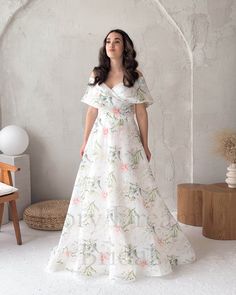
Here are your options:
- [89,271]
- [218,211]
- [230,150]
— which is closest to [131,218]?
[89,271]

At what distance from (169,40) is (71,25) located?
1039 mm

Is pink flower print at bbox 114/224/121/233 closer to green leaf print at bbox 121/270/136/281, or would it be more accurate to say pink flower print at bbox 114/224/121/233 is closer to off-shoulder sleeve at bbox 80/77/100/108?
green leaf print at bbox 121/270/136/281

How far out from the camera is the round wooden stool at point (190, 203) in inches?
164

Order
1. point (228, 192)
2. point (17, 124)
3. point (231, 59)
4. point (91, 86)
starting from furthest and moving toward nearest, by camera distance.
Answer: point (17, 124), point (231, 59), point (228, 192), point (91, 86)

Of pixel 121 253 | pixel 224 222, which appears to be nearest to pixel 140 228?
pixel 121 253

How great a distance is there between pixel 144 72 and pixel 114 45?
4.46 ft

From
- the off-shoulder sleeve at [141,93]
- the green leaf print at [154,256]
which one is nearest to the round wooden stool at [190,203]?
the green leaf print at [154,256]

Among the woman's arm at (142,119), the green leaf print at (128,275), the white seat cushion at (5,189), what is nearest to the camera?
the green leaf print at (128,275)

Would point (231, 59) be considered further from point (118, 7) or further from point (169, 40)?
point (118, 7)

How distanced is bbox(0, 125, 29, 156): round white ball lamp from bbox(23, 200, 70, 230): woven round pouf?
1.99ft

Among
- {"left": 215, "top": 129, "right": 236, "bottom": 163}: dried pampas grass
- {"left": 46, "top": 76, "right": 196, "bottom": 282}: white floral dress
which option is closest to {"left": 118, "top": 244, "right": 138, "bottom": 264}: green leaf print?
{"left": 46, "top": 76, "right": 196, "bottom": 282}: white floral dress

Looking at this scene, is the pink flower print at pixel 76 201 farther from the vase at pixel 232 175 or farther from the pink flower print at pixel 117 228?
the vase at pixel 232 175

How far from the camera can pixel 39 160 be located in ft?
15.4

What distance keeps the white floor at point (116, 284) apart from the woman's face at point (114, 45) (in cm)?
163
